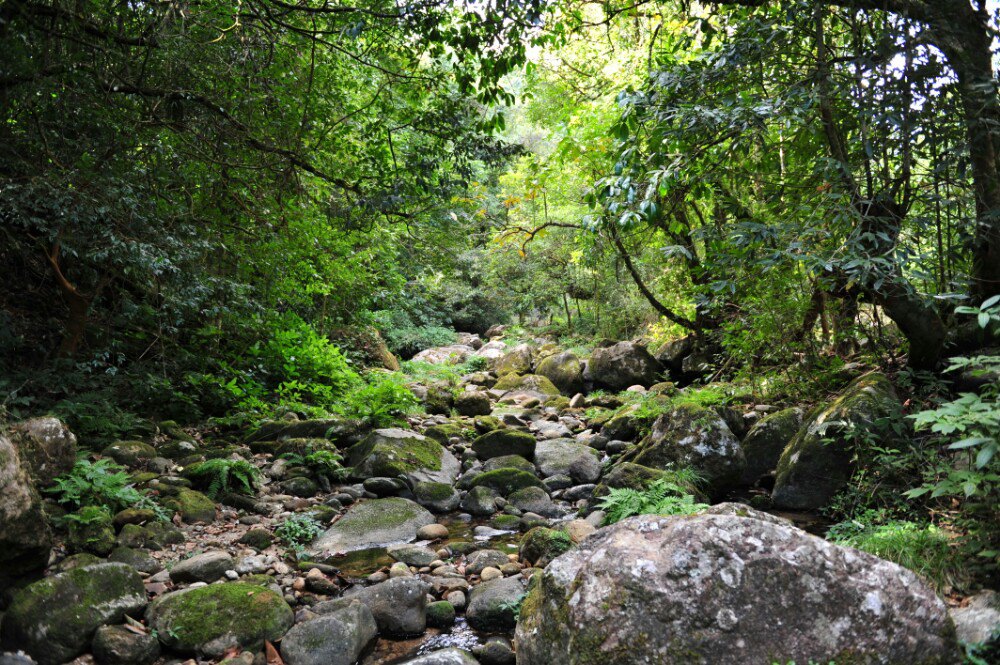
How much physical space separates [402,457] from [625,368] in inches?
263

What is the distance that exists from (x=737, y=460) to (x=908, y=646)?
4076 millimetres

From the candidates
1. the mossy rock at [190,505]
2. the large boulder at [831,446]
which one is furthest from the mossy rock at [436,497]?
the large boulder at [831,446]

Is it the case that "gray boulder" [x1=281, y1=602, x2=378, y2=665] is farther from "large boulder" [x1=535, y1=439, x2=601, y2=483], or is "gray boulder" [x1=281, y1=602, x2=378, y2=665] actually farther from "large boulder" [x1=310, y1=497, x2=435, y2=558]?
"large boulder" [x1=535, y1=439, x2=601, y2=483]

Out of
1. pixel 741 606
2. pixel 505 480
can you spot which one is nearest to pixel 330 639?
pixel 741 606

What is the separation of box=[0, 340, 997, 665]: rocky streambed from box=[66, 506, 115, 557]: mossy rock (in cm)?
2

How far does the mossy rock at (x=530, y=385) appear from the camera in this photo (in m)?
13.3

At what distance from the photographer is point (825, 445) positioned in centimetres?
579

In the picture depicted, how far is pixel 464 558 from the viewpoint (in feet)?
17.9

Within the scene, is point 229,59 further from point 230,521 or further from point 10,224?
point 230,521

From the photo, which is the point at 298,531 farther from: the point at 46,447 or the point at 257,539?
the point at 46,447

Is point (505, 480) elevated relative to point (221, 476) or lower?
lower

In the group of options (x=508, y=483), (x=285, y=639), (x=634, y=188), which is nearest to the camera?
(x=285, y=639)

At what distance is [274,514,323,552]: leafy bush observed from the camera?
18.2ft

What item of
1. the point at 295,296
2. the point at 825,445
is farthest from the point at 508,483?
the point at 295,296
